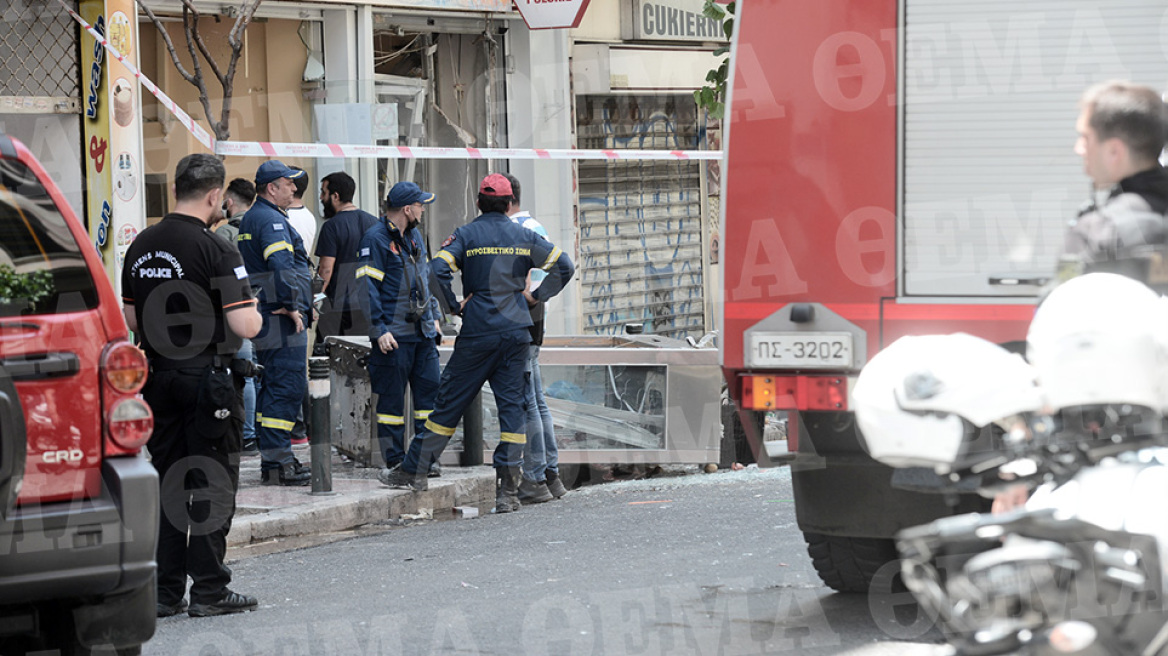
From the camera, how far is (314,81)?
13.9 meters

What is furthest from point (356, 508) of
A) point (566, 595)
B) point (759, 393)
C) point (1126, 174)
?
point (1126, 174)

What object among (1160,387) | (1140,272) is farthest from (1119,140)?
(1160,387)

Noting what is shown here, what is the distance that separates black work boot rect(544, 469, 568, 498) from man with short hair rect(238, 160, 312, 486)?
152 cm

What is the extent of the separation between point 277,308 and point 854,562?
4570 millimetres

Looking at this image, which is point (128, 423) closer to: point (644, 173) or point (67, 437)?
point (67, 437)

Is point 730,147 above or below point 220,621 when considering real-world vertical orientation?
above

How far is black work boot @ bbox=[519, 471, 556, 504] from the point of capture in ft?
31.9

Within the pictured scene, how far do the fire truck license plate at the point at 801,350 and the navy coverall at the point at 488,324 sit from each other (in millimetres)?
3734

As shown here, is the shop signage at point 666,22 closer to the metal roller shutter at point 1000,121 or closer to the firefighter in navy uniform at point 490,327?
the firefighter in navy uniform at point 490,327

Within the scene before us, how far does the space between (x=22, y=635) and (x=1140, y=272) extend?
360cm

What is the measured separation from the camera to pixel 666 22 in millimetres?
17516

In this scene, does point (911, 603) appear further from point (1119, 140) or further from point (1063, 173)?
point (1119, 140)

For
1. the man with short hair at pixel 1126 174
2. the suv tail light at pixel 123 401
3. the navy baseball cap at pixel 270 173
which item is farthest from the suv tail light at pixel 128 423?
the navy baseball cap at pixel 270 173

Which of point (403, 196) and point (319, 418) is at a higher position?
point (403, 196)
